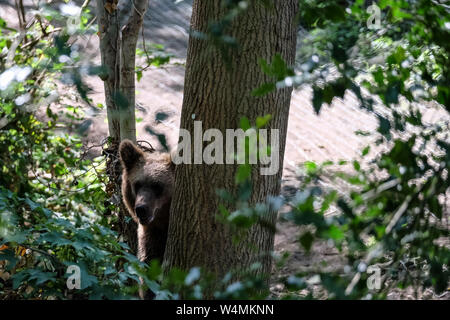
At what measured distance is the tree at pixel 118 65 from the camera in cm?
532

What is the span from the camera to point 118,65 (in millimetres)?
5504

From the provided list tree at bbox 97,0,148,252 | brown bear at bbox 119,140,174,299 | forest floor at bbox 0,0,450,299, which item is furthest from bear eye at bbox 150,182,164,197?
forest floor at bbox 0,0,450,299

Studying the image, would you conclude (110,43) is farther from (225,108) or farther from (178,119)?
(178,119)

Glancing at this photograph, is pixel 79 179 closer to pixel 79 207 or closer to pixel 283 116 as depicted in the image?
pixel 79 207

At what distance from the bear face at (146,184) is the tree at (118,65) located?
0.56 ft

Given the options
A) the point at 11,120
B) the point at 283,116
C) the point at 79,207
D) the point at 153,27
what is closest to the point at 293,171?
the point at 79,207

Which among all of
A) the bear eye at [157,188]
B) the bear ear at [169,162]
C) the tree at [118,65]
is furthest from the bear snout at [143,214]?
the bear ear at [169,162]

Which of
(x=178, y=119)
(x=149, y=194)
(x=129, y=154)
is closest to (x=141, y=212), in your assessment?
(x=149, y=194)

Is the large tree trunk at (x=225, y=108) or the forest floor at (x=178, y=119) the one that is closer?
the large tree trunk at (x=225, y=108)

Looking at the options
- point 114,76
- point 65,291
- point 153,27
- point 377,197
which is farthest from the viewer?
point 153,27

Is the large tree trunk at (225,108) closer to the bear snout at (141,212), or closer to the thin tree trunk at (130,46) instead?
the bear snout at (141,212)

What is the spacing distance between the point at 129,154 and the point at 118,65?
884mm
